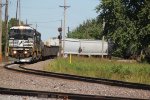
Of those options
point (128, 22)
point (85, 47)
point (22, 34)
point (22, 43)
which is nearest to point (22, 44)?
point (22, 43)

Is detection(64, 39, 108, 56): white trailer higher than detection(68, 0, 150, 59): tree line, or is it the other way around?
detection(68, 0, 150, 59): tree line

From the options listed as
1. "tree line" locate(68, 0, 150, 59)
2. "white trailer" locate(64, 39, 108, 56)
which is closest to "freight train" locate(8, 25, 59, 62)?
"tree line" locate(68, 0, 150, 59)

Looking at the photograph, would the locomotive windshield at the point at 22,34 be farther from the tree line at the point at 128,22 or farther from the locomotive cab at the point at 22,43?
the tree line at the point at 128,22

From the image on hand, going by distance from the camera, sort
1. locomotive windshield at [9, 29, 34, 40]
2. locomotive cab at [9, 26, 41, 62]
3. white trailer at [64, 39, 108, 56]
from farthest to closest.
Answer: white trailer at [64, 39, 108, 56] < locomotive windshield at [9, 29, 34, 40] < locomotive cab at [9, 26, 41, 62]

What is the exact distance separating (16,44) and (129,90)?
27.9 meters

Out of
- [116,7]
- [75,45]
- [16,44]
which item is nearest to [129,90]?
[16,44]

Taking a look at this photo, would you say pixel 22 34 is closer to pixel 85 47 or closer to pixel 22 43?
pixel 22 43

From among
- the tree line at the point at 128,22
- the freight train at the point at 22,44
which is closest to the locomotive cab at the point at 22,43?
the freight train at the point at 22,44

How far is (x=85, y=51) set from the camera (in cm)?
7931

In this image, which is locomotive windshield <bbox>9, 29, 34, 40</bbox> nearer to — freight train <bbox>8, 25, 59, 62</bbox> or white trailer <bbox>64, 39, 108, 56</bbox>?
freight train <bbox>8, 25, 59, 62</bbox>

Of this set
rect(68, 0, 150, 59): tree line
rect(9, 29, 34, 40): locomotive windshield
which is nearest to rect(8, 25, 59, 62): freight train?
rect(9, 29, 34, 40): locomotive windshield

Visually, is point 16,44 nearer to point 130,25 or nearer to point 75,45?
point 130,25

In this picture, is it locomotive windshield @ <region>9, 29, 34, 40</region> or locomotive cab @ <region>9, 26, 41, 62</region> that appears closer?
locomotive cab @ <region>9, 26, 41, 62</region>

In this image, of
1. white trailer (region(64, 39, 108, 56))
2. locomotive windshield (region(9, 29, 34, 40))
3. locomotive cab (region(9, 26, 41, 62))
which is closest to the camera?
locomotive cab (region(9, 26, 41, 62))
